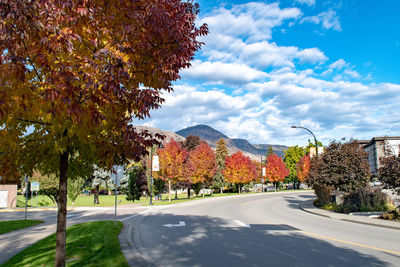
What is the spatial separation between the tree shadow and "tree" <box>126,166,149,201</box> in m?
37.9

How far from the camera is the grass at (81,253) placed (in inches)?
296

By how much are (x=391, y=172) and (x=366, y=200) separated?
5.47 m

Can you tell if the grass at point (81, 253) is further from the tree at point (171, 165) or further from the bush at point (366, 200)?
the tree at point (171, 165)

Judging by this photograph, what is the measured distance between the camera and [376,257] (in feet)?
27.5

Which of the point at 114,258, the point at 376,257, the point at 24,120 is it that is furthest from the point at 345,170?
the point at 24,120

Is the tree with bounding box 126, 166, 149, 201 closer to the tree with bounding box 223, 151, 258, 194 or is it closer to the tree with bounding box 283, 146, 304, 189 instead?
the tree with bounding box 223, 151, 258, 194

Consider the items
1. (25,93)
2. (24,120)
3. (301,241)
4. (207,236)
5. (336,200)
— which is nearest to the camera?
(25,93)

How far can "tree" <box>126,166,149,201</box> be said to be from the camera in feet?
165

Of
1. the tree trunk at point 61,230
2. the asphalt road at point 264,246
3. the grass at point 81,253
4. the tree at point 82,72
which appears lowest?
the asphalt road at point 264,246

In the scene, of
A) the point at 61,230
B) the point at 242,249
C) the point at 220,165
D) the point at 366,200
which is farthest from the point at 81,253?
the point at 220,165

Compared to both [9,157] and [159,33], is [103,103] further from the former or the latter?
[9,157]

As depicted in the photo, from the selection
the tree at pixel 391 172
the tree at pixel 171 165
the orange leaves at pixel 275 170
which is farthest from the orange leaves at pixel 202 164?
the tree at pixel 391 172

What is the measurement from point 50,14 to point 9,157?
2.97 m

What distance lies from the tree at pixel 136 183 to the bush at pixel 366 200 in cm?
3551
